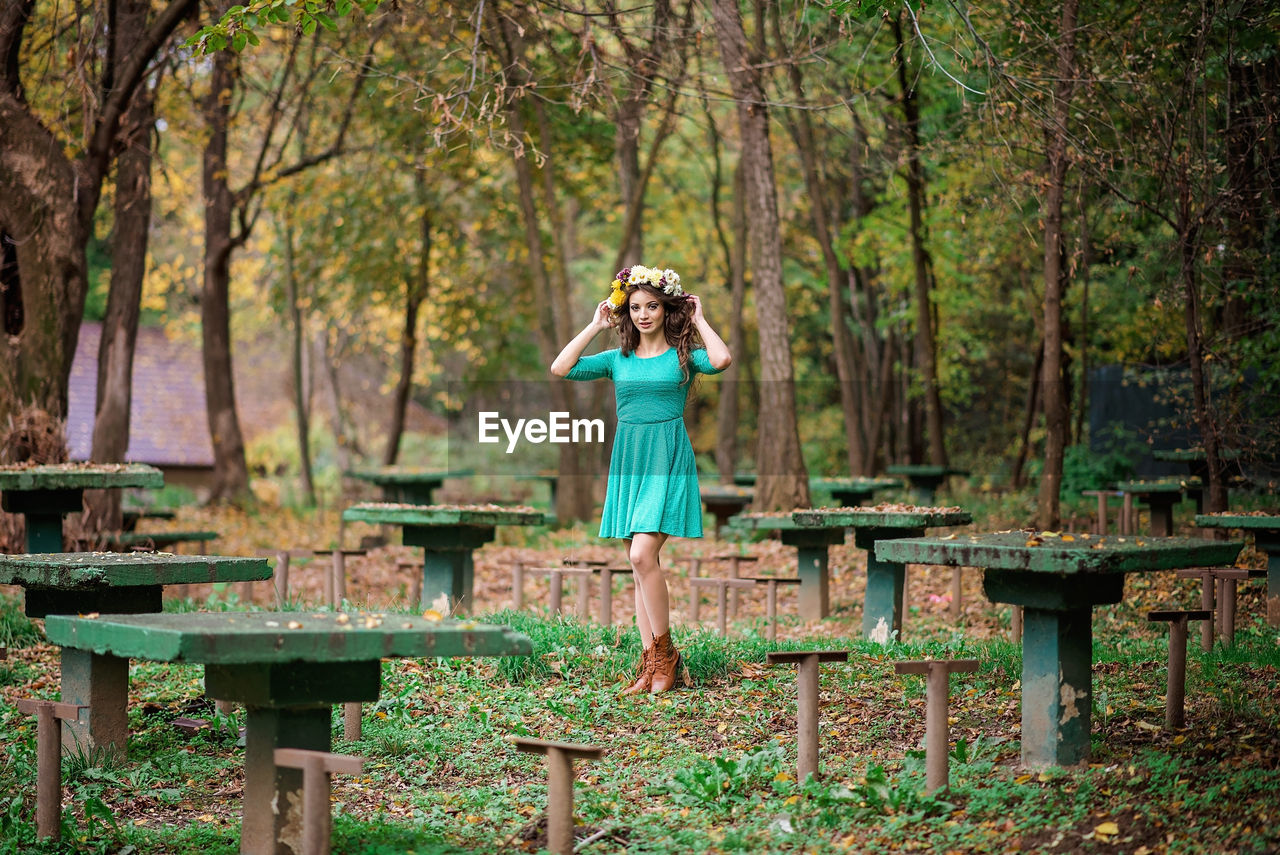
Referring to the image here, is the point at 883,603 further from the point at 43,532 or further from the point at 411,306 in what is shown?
the point at 411,306

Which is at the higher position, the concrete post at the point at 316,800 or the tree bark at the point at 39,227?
the tree bark at the point at 39,227

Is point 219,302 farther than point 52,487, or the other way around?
point 219,302

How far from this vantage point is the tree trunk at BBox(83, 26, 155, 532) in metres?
13.1

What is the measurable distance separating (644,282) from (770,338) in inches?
276

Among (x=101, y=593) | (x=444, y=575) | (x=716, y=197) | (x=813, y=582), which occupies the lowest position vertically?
(x=813, y=582)

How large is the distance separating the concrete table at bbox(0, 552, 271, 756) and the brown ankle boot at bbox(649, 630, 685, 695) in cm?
213

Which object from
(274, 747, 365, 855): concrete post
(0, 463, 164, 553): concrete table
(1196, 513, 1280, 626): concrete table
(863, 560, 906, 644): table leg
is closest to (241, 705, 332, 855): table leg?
(274, 747, 365, 855): concrete post

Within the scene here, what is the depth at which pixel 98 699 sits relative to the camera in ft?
19.6

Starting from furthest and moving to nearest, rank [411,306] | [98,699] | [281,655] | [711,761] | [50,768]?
[411,306] < [98,699] < [711,761] < [50,768] < [281,655]

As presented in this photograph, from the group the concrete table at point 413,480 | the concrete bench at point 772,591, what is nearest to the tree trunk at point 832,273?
the concrete table at point 413,480

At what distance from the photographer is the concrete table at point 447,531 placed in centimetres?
909

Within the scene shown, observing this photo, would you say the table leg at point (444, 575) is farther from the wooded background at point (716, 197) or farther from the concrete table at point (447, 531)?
the wooded background at point (716, 197)

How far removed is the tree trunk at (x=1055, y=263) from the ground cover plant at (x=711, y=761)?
8.93 feet

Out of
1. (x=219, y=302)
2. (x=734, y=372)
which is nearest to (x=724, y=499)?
(x=734, y=372)
